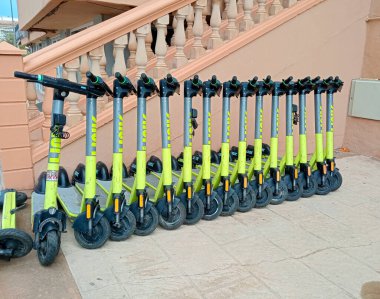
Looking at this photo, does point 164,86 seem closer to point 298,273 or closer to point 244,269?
point 244,269

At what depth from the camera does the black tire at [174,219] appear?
11.0 ft

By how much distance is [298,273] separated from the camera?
9.04 ft

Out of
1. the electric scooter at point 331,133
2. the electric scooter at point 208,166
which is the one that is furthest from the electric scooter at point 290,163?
the electric scooter at point 208,166

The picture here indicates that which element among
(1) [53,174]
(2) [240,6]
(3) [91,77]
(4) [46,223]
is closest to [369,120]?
(2) [240,6]

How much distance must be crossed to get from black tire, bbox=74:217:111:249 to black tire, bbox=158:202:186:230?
0.55 m

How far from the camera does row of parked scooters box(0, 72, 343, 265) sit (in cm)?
282

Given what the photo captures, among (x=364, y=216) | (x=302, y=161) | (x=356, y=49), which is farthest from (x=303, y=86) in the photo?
(x=356, y=49)

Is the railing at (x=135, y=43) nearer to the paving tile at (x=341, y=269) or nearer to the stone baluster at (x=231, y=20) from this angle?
the stone baluster at (x=231, y=20)

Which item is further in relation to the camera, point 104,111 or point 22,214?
point 104,111

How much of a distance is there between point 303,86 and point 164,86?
5.29 feet

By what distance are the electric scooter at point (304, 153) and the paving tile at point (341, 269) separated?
1.18m

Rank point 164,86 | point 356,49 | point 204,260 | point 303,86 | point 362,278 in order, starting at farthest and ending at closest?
point 356,49, point 303,86, point 164,86, point 204,260, point 362,278

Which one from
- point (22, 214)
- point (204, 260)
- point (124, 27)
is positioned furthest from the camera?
point (124, 27)

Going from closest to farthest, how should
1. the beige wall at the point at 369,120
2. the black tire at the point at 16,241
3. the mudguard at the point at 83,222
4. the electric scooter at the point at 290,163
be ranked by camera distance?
the black tire at the point at 16,241
the mudguard at the point at 83,222
the electric scooter at the point at 290,163
the beige wall at the point at 369,120
